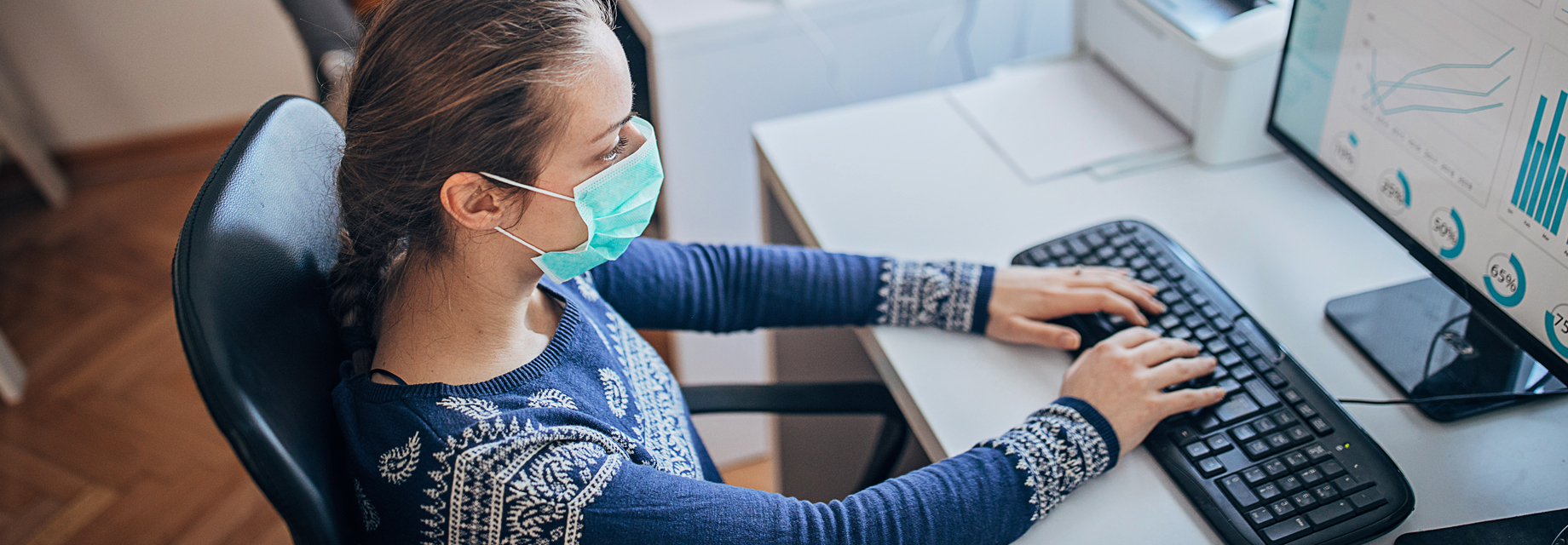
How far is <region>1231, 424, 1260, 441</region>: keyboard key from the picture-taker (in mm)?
729

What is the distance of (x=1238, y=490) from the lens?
69cm

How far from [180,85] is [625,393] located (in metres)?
2.23

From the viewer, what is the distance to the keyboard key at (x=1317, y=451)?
71 cm

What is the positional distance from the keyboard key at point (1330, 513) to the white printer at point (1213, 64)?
18.9 inches

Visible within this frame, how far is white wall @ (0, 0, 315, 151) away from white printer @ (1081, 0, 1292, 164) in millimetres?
1899

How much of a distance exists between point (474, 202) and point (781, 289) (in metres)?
0.34

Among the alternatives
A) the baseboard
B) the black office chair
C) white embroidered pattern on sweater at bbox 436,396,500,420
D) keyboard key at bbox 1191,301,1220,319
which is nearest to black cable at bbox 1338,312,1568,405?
keyboard key at bbox 1191,301,1220,319

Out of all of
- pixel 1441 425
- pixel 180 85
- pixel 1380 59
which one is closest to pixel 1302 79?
pixel 1380 59

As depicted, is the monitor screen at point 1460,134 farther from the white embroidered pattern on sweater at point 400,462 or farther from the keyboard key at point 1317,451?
the white embroidered pattern on sweater at point 400,462

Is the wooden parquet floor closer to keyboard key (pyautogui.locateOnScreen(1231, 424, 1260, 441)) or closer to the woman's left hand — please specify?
the woman's left hand

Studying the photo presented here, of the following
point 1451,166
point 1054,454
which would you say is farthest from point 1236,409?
point 1451,166

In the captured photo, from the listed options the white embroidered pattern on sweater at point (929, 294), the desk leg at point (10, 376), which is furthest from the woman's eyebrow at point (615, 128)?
the desk leg at point (10, 376)

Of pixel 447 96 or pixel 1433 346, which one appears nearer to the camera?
pixel 447 96

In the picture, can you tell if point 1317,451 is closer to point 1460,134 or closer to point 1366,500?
point 1366,500
